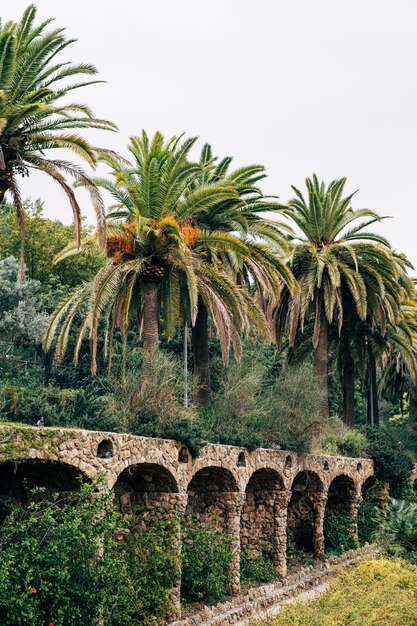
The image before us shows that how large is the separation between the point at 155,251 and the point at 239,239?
3.09 meters

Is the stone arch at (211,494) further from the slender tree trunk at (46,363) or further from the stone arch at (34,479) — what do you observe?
the slender tree trunk at (46,363)

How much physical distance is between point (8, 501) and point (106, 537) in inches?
68.2

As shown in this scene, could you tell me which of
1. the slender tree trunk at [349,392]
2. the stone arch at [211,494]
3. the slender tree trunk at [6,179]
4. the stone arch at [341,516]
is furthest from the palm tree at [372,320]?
the slender tree trunk at [6,179]

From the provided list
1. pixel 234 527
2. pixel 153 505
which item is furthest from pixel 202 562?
pixel 153 505

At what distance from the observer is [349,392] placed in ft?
99.7

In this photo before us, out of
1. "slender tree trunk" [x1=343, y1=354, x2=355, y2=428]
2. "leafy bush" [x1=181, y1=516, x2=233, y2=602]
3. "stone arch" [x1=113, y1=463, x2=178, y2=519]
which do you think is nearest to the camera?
"stone arch" [x1=113, y1=463, x2=178, y2=519]

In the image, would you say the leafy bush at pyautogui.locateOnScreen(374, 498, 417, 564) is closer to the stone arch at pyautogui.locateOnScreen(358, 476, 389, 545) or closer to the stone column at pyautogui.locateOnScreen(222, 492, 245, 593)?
the stone arch at pyautogui.locateOnScreen(358, 476, 389, 545)

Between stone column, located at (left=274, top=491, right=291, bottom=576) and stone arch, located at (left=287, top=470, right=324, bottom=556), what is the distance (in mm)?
2702

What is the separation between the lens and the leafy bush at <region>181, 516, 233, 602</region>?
58.6ft

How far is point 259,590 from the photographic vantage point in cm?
1947

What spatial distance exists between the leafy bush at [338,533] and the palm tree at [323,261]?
361cm

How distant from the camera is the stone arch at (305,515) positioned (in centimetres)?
2500

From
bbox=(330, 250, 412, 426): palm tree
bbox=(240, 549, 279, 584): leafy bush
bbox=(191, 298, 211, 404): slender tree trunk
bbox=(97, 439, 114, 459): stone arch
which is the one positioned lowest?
bbox=(240, 549, 279, 584): leafy bush

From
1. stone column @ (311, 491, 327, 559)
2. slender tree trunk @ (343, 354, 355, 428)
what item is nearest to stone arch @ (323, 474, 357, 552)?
stone column @ (311, 491, 327, 559)
